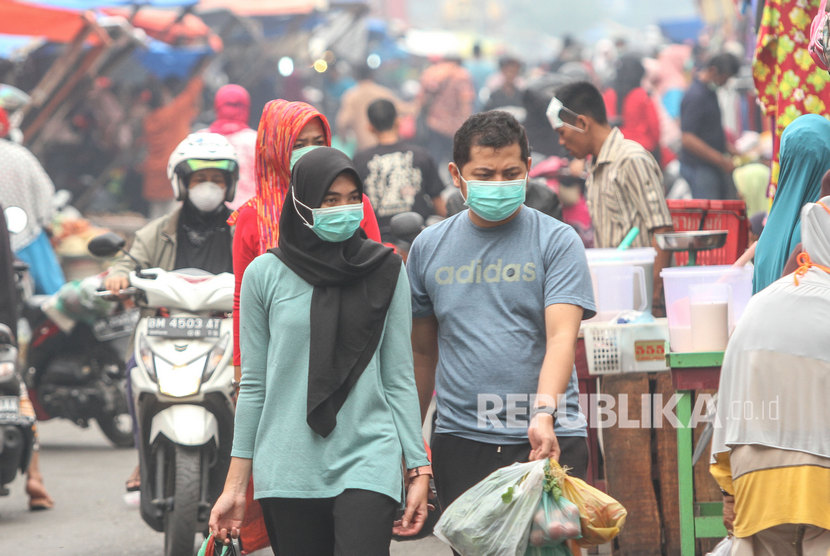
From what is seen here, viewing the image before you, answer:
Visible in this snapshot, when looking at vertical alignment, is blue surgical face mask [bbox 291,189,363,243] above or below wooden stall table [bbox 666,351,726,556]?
above

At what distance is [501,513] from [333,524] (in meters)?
0.49

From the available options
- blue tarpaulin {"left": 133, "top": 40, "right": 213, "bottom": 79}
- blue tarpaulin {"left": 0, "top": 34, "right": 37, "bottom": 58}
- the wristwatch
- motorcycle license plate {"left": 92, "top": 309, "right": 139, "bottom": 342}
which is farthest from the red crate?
blue tarpaulin {"left": 133, "top": 40, "right": 213, "bottom": 79}

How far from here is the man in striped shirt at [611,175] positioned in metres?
6.36

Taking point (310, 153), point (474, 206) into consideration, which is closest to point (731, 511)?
point (474, 206)

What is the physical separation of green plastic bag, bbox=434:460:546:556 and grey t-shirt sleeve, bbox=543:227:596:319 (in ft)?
1.72

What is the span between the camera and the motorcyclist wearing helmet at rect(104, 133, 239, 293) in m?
6.36

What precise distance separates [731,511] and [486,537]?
1.00 meters

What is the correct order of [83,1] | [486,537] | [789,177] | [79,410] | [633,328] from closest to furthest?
1. [486,537]
2. [789,177]
3. [633,328]
4. [79,410]
5. [83,1]

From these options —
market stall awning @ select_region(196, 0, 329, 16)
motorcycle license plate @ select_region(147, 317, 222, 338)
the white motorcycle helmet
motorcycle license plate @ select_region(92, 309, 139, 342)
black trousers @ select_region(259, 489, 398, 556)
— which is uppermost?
market stall awning @ select_region(196, 0, 329, 16)

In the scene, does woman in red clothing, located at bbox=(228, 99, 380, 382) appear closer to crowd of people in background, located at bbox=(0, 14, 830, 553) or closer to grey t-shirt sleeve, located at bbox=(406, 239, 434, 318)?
crowd of people in background, located at bbox=(0, 14, 830, 553)

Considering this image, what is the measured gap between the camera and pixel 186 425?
5.76 metres

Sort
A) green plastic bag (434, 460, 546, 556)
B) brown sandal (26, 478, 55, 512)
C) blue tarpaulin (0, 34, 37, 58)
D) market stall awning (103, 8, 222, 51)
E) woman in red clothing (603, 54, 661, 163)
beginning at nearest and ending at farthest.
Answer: green plastic bag (434, 460, 546, 556)
brown sandal (26, 478, 55, 512)
woman in red clothing (603, 54, 661, 163)
blue tarpaulin (0, 34, 37, 58)
market stall awning (103, 8, 222, 51)

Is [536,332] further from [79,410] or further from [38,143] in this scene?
[38,143]

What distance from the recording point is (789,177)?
478cm
